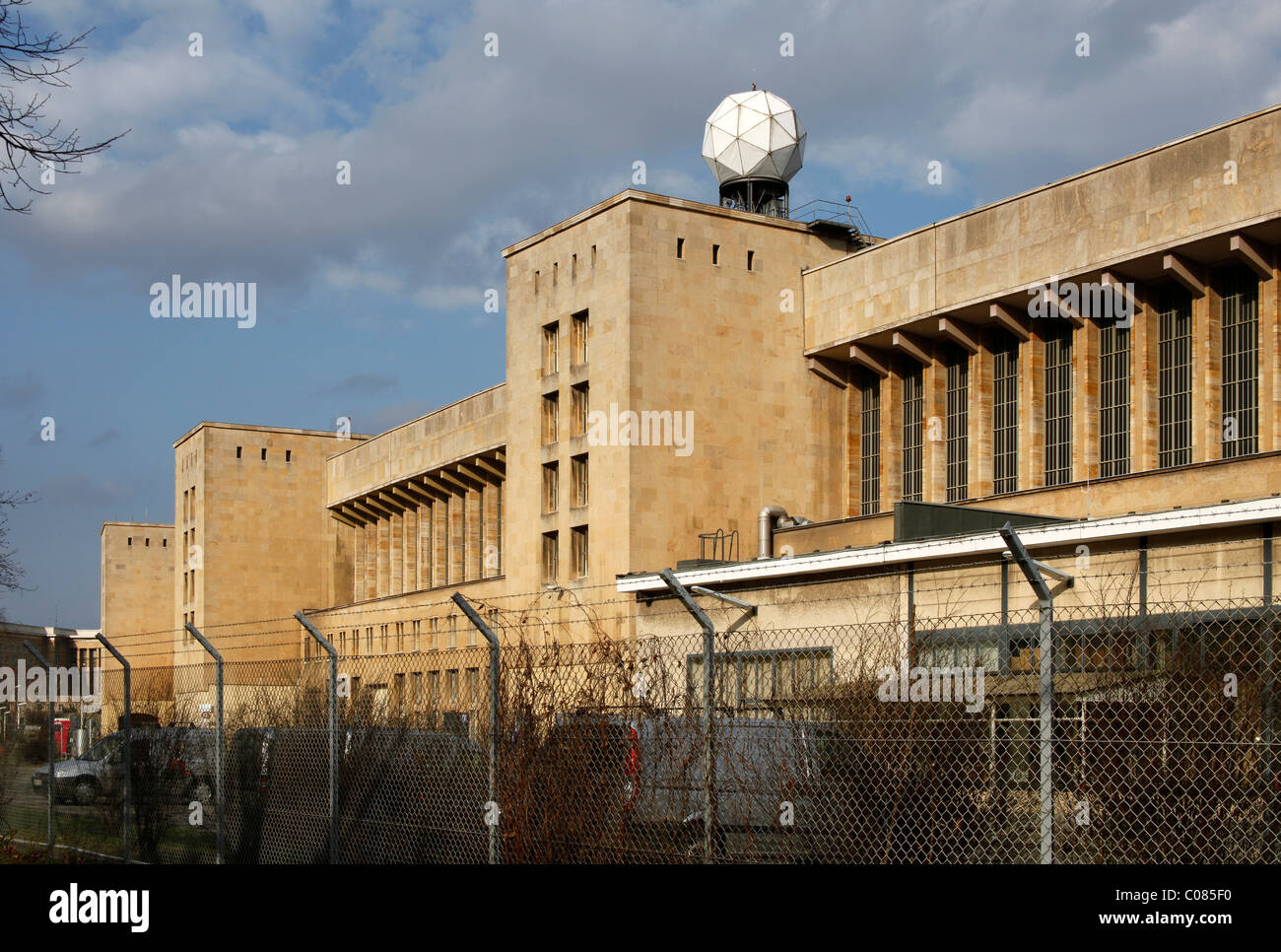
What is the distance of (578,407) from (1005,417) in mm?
12822

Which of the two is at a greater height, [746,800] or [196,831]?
[746,800]

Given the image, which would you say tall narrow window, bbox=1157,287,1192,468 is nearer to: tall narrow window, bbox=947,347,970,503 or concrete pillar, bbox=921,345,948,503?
tall narrow window, bbox=947,347,970,503

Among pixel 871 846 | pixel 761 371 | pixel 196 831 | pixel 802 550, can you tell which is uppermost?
pixel 761 371

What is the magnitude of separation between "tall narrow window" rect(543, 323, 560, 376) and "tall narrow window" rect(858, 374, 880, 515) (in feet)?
31.5

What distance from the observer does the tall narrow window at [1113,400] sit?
117ft

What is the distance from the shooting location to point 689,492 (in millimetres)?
41812

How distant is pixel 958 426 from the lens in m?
40.5

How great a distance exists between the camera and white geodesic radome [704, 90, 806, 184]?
5322 centimetres

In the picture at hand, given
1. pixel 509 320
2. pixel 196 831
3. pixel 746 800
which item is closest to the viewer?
pixel 746 800

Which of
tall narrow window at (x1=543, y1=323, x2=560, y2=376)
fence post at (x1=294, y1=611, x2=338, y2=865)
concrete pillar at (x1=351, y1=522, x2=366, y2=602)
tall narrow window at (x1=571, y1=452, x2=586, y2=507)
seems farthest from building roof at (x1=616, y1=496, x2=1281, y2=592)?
concrete pillar at (x1=351, y1=522, x2=366, y2=602)
